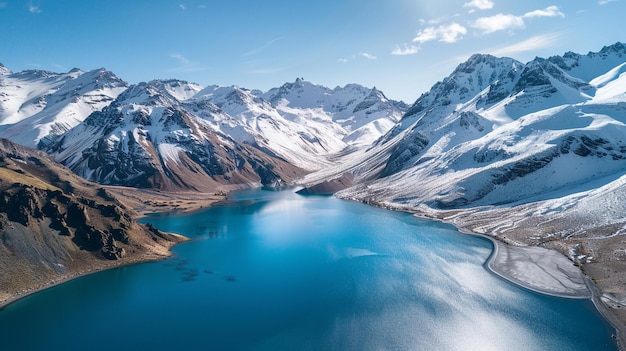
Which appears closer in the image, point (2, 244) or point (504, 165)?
point (2, 244)

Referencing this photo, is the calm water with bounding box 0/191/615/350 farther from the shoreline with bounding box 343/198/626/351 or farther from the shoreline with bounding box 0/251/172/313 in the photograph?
the shoreline with bounding box 343/198/626/351

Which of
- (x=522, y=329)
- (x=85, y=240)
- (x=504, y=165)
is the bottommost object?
(x=522, y=329)

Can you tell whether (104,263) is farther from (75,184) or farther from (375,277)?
(75,184)

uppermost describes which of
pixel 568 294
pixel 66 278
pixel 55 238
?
pixel 55 238

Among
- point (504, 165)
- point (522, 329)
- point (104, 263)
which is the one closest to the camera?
point (522, 329)

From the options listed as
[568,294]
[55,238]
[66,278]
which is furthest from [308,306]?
[55,238]

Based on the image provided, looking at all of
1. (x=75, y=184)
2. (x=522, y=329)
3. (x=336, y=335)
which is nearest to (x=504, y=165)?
(x=522, y=329)

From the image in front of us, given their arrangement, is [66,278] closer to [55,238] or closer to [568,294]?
[55,238]

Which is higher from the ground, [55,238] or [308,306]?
[55,238]

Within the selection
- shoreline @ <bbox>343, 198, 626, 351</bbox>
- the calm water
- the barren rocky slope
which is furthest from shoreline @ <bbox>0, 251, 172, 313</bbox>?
shoreline @ <bbox>343, 198, 626, 351</bbox>
